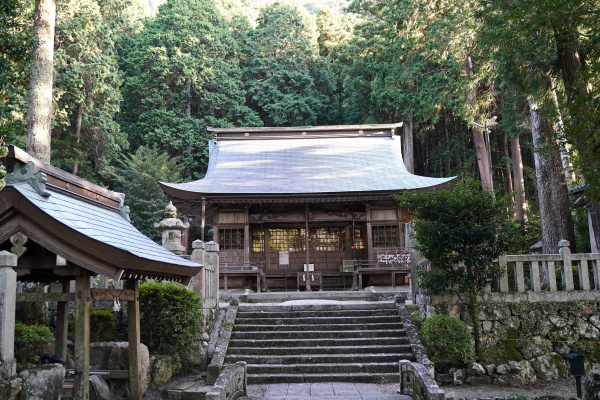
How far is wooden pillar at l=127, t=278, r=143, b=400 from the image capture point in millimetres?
7277

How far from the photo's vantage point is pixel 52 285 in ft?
29.4

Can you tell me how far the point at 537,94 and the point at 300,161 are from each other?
10648 mm

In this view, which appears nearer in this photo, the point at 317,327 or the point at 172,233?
the point at 317,327

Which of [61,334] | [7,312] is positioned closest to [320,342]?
[61,334]

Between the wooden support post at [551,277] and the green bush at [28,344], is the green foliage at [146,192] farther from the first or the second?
the wooden support post at [551,277]

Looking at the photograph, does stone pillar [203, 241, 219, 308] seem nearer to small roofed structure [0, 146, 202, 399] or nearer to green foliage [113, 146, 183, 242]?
small roofed structure [0, 146, 202, 399]

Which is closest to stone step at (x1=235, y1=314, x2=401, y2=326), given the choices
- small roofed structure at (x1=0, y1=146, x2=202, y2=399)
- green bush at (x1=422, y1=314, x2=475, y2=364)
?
green bush at (x1=422, y1=314, x2=475, y2=364)

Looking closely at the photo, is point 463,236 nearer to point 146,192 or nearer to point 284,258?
point 284,258

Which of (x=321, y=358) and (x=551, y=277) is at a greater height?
(x=551, y=277)

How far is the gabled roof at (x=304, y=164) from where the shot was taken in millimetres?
17234

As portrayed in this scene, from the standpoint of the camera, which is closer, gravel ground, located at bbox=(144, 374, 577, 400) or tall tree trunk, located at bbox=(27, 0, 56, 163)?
gravel ground, located at bbox=(144, 374, 577, 400)

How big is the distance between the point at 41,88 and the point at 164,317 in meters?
6.90

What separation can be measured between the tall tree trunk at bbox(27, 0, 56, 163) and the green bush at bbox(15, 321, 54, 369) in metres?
6.40

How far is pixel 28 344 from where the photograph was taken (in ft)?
21.5
